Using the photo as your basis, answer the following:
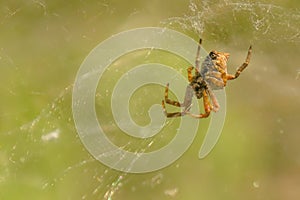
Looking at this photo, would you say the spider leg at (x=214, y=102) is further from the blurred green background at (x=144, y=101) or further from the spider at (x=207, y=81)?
the blurred green background at (x=144, y=101)

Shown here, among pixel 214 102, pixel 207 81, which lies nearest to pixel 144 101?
pixel 214 102

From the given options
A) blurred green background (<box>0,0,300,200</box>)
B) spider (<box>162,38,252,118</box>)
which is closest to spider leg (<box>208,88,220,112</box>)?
spider (<box>162,38,252,118</box>)

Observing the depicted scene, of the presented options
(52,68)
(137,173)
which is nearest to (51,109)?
(52,68)

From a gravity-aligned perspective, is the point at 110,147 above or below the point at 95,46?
below

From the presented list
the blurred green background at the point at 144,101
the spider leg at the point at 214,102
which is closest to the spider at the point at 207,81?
the spider leg at the point at 214,102

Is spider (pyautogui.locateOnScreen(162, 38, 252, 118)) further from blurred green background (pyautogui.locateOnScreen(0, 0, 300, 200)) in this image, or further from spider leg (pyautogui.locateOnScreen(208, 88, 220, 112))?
blurred green background (pyautogui.locateOnScreen(0, 0, 300, 200))

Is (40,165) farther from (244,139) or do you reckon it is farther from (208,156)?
(244,139)
